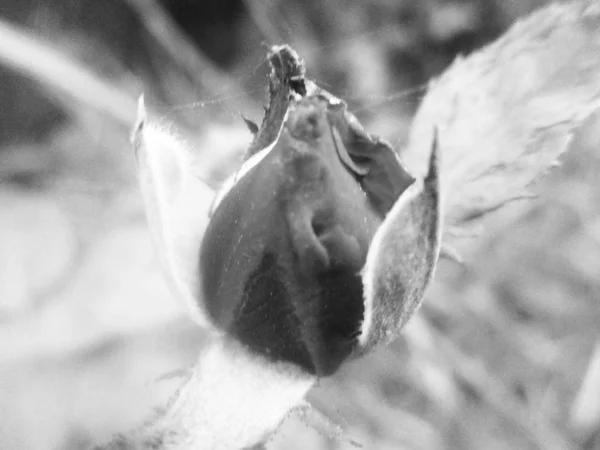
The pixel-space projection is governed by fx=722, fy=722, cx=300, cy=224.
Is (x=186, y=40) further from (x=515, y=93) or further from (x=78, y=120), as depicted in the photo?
(x=515, y=93)

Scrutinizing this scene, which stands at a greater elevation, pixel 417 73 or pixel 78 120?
pixel 78 120

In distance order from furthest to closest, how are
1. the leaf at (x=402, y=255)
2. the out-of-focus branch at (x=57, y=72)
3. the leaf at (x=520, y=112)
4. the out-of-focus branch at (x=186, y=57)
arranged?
the out-of-focus branch at (x=186, y=57)
the out-of-focus branch at (x=57, y=72)
the leaf at (x=520, y=112)
the leaf at (x=402, y=255)

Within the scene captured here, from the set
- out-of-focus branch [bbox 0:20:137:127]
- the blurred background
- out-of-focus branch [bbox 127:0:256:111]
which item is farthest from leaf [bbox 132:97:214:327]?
out-of-focus branch [bbox 127:0:256:111]

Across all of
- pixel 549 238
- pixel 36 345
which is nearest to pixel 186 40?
pixel 36 345

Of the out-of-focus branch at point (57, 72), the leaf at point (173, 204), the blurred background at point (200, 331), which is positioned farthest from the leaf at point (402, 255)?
the out-of-focus branch at point (57, 72)

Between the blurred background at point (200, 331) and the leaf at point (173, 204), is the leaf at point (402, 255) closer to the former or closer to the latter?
the leaf at point (173, 204)

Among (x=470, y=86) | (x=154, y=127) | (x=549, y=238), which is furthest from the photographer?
(x=549, y=238)

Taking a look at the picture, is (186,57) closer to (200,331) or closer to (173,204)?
(200,331)
